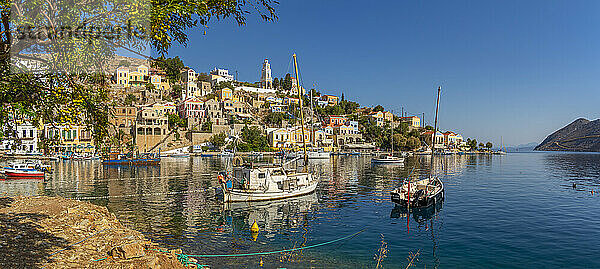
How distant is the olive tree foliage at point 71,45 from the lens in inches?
198

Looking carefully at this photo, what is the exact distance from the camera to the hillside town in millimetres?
95562

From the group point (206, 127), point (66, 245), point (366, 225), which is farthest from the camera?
point (206, 127)

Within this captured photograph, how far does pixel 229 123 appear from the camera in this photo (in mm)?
111438

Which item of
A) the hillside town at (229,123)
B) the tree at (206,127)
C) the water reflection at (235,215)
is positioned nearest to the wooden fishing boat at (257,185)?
the water reflection at (235,215)

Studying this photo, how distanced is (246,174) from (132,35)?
22.2 metres

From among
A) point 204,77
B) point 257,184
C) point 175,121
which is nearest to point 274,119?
point 175,121

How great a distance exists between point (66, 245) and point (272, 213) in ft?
47.7

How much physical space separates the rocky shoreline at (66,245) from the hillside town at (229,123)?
71.3 meters

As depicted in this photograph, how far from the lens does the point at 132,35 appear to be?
5.54 metres

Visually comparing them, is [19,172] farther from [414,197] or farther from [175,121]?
[175,121]

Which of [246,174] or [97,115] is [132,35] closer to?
[97,115]

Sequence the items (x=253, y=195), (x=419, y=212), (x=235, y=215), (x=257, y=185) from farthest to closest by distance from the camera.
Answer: (x=257, y=185) < (x=253, y=195) < (x=419, y=212) < (x=235, y=215)

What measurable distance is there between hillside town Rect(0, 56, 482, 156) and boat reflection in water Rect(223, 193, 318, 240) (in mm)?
57911

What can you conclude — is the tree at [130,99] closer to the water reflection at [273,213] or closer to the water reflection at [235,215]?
the water reflection at [235,215]
